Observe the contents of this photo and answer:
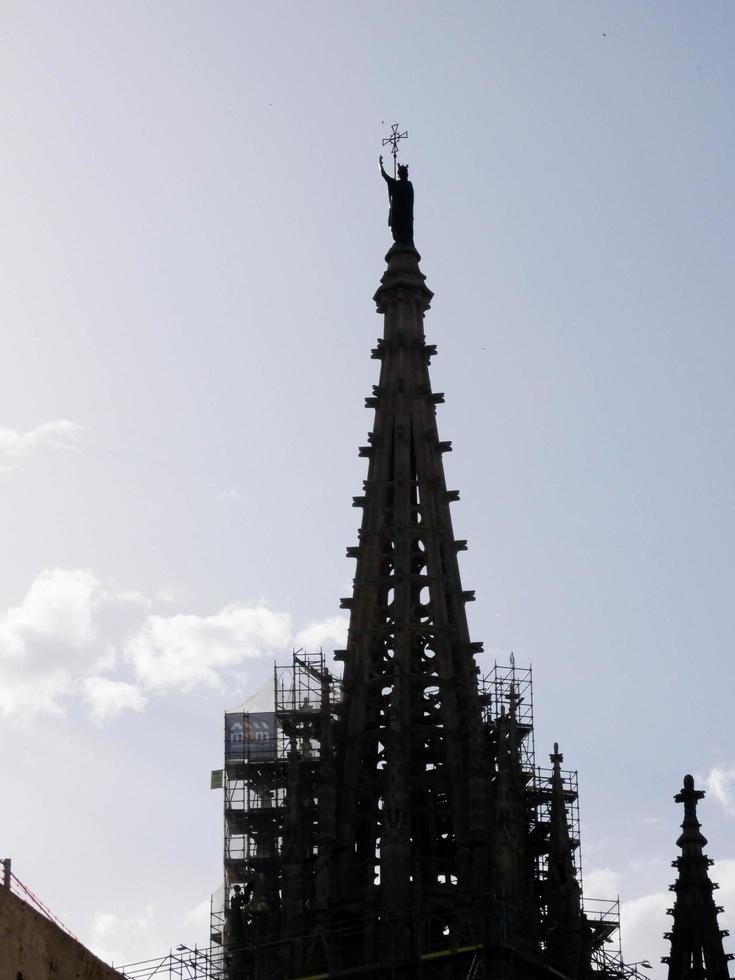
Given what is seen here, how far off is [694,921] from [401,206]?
38.6 metres

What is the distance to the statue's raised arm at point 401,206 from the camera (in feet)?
353

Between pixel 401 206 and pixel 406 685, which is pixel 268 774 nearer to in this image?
pixel 406 685

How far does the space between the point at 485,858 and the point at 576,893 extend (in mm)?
4636

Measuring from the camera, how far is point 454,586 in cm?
9819

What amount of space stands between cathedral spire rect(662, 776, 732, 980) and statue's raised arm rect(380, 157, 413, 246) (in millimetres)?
33982

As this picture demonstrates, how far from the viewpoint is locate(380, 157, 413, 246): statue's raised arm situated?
10769 cm

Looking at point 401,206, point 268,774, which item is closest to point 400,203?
point 401,206

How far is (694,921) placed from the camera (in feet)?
272

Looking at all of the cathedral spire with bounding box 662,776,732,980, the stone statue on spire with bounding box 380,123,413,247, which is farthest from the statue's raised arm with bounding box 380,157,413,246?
the cathedral spire with bounding box 662,776,732,980

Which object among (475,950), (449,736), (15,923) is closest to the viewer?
(15,923)

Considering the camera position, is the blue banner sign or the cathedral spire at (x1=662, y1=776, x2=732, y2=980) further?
the blue banner sign

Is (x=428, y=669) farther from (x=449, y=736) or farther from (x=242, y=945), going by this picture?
(x=242, y=945)

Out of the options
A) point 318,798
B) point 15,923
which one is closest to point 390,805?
point 318,798

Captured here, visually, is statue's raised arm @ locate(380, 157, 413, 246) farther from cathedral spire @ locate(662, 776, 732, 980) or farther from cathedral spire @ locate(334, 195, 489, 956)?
cathedral spire @ locate(662, 776, 732, 980)
